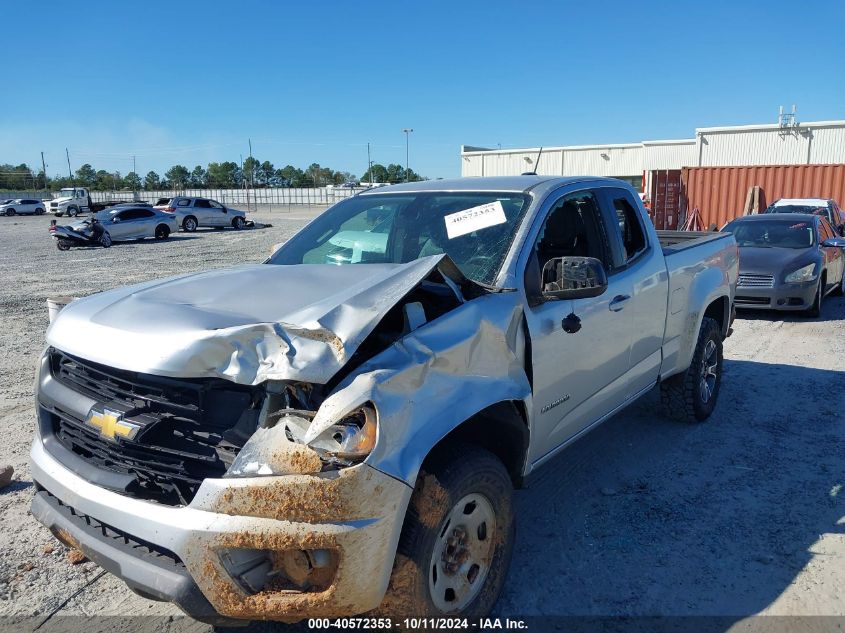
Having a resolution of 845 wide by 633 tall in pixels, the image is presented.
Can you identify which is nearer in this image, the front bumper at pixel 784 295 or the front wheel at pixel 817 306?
the front bumper at pixel 784 295

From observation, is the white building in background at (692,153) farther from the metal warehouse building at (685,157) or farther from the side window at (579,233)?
the side window at (579,233)

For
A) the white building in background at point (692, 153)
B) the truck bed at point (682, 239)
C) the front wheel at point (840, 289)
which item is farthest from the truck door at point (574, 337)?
the white building in background at point (692, 153)

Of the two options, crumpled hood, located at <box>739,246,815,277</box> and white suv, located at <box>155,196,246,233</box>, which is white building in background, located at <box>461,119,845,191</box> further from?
crumpled hood, located at <box>739,246,815,277</box>

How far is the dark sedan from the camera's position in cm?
978

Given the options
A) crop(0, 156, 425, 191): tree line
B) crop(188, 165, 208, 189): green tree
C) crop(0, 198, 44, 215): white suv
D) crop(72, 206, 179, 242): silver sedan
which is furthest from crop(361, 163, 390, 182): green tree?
crop(72, 206, 179, 242): silver sedan

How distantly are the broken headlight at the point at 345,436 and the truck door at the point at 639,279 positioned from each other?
2321mm

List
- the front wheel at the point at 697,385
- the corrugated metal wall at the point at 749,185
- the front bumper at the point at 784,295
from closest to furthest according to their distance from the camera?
the front wheel at the point at 697,385
the front bumper at the point at 784,295
the corrugated metal wall at the point at 749,185

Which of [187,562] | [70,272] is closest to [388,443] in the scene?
[187,562]

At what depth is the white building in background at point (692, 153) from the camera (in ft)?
116

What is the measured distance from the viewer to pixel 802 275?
9812mm

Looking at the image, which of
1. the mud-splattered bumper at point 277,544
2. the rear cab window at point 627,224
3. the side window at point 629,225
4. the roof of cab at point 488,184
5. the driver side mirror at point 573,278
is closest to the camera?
the mud-splattered bumper at point 277,544

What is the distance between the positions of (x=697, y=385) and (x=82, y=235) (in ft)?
75.2

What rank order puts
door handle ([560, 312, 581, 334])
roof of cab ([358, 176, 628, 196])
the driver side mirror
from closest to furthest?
the driver side mirror
door handle ([560, 312, 581, 334])
roof of cab ([358, 176, 628, 196])

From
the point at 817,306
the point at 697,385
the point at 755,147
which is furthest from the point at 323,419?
the point at 755,147
